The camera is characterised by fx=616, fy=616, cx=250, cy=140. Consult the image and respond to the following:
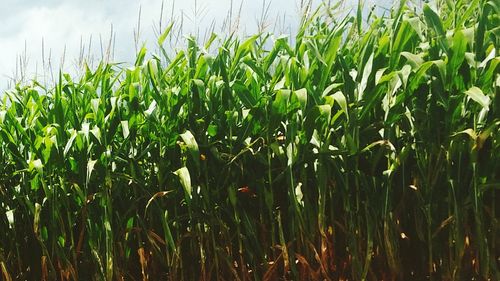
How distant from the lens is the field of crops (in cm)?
185

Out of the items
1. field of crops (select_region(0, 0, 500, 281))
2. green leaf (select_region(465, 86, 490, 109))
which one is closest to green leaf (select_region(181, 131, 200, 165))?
field of crops (select_region(0, 0, 500, 281))

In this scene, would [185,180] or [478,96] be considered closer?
[478,96]

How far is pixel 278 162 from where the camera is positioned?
2.14m

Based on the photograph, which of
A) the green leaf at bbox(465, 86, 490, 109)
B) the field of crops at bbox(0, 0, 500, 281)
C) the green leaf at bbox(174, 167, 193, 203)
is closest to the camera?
the green leaf at bbox(465, 86, 490, 109)

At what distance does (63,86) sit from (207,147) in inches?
30.7

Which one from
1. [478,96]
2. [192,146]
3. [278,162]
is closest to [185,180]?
[192,146]

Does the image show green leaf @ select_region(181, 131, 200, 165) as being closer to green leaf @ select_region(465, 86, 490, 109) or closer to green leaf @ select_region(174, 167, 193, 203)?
green leaf @ select_region(174, 167, 193, 203)

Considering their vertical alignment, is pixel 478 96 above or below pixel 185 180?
above

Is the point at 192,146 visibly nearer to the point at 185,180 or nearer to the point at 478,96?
the point at 185,180

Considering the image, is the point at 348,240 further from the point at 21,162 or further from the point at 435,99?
the point at 21,162

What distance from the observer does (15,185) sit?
2666 millimetres

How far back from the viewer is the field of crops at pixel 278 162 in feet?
6.08

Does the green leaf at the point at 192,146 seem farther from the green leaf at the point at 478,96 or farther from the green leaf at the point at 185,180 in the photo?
Result: the green leaf at the point at 478,96

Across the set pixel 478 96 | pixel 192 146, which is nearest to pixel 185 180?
pixel 192 146
